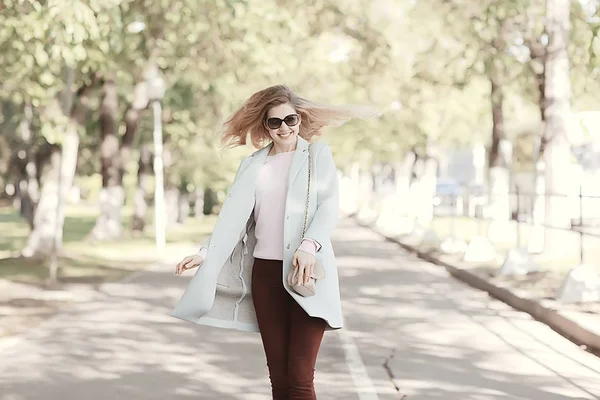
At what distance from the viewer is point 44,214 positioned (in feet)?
81.8


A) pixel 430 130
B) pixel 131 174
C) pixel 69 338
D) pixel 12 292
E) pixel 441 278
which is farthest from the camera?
pixel 131 174

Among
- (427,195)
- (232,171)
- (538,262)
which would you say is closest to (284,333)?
(538,262)

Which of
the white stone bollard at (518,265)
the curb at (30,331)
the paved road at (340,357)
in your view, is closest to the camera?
the paved road at (340,357)

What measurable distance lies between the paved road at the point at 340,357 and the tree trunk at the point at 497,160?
14.4 metres

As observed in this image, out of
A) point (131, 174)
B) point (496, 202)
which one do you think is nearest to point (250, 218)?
point (496, 202)

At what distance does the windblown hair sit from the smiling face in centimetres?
4

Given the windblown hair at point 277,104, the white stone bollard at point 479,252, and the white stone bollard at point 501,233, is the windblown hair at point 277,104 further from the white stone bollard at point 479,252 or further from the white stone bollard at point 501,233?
the white stone bollard at point 501,233

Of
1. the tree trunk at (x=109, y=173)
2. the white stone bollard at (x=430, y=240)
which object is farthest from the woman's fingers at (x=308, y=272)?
the tree trunk at (x=109, y=173)

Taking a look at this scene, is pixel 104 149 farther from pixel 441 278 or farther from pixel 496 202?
pixel 441 278

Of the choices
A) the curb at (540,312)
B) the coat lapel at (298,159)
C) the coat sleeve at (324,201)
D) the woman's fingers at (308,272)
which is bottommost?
the curb at (540,312)

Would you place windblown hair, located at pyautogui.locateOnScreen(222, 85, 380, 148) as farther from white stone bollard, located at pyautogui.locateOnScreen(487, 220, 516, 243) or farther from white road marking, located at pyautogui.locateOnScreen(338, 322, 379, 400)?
white stone bollard, located at pyautogui.locateOnScreen(487, 220, 516, 243)

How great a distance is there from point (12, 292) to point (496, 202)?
54.3 feet

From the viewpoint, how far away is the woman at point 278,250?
16.9 feet

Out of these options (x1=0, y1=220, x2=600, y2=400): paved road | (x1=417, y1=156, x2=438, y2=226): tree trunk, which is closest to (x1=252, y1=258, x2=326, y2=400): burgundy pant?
(x1=0, y1=220, x2=600, y2=400): paved road
